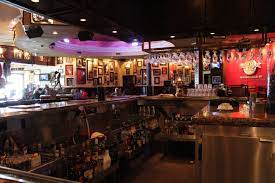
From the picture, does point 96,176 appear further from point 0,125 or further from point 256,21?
point 256,21

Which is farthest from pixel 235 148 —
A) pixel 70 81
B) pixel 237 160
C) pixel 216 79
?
pixel 70 81

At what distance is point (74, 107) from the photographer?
9.91 feet

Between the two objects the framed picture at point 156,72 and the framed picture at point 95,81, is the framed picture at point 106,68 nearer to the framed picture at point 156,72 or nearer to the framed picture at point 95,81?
the framed picture at point 95,81

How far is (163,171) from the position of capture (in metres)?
4.26

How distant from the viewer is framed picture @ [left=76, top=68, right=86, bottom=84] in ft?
43.1

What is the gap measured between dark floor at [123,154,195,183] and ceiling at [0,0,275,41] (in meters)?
2.20

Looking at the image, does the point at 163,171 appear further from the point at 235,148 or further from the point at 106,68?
the point at 106,68

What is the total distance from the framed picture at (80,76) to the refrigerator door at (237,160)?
36.8ft

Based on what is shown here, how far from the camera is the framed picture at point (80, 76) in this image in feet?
43.1

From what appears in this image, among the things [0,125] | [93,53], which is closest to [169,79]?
[93,53]

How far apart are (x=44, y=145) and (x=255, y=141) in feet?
6.81

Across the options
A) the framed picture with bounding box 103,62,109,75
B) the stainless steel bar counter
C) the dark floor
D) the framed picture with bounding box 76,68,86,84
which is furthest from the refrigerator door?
the framed picture with bounding box 103,62,109,75

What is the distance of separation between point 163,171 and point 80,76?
9.76 meters

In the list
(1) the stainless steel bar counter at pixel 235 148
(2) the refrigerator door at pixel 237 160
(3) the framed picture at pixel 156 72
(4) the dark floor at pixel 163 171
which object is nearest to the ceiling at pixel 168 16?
(1) the stainless steel bar counter at pixel 235 148
